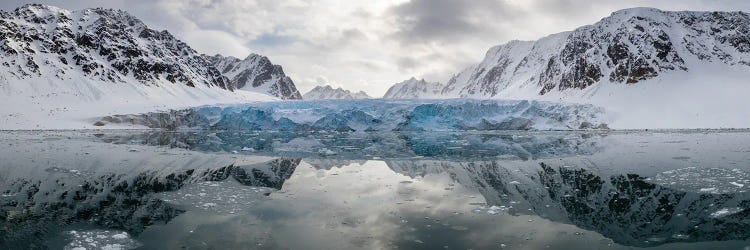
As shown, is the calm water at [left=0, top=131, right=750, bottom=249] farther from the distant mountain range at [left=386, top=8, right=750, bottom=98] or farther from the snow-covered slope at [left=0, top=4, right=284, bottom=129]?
the distant mountain range at [left=386, top=8, right=750, bottom=98]

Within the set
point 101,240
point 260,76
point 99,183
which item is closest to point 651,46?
point 99,183

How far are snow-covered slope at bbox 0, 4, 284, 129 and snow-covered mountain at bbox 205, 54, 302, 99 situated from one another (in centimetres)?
8267

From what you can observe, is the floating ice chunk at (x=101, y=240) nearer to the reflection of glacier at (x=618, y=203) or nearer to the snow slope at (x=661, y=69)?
the reflection of glacier at (x=618, y=203)

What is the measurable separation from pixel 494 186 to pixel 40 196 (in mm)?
9997

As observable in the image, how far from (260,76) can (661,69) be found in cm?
14821

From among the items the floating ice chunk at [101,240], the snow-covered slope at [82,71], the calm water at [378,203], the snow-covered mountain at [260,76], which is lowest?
the floating ice chunk at [101,240]

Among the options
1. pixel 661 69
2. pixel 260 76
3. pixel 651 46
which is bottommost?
pixel 661 69

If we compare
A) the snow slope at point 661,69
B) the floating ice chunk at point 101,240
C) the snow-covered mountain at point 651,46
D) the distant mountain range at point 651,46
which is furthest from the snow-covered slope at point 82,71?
the snow-covered mountain at point 651,46

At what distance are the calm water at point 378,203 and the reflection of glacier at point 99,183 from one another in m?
0.04

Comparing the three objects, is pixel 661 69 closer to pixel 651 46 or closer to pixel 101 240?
pixel 651 46

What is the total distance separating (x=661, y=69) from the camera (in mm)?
60062

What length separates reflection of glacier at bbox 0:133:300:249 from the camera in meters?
7.86

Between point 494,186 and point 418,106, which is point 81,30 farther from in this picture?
point 494,186

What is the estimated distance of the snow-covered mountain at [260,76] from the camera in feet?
590
